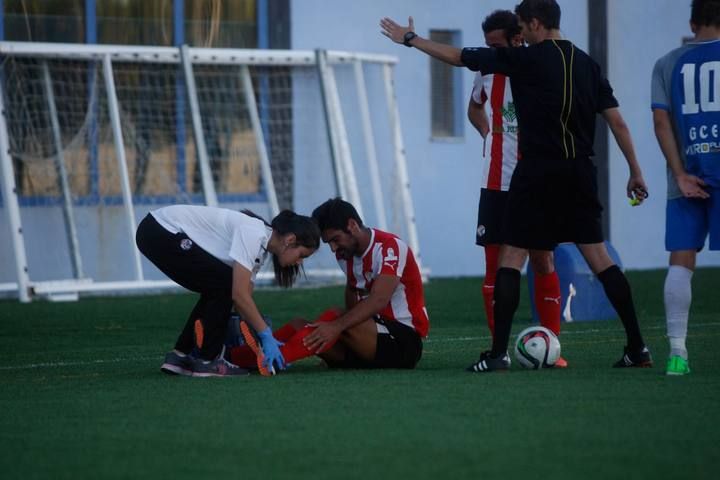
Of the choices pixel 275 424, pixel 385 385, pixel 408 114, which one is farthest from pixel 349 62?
pixel 275 424

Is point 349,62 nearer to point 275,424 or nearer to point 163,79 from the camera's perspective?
point 163,79

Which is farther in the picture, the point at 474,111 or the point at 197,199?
the point at 197,199

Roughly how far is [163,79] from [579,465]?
1128cm

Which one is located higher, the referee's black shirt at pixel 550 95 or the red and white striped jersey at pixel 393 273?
the referee's black shirt at pixel 550 95

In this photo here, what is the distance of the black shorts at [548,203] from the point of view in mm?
6809

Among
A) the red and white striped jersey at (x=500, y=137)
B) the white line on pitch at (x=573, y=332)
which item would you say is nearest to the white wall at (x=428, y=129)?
the white line on pitch at (x=573, y=332)

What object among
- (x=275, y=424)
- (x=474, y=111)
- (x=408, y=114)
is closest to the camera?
(x=275, y=424)

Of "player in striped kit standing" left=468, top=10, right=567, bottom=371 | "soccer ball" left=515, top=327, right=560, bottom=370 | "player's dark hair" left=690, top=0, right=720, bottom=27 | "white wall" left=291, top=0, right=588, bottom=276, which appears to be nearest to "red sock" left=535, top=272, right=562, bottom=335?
"player in striped kit standing" left=468, top=10, right=567, bottom=371

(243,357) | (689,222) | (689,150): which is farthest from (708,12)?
(243,357)

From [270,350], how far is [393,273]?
27.7 inches

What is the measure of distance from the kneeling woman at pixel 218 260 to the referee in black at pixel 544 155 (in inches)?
36.7

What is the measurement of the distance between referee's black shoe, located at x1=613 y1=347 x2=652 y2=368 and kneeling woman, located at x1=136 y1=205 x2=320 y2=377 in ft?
5.15

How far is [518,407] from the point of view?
5543 mm

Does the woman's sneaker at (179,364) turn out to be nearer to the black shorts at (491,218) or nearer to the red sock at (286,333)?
the red sock at (286,333)
